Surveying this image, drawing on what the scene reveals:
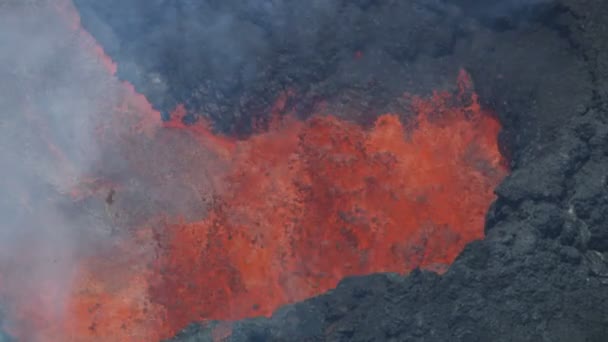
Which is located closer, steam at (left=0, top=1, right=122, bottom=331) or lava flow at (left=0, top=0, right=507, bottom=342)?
lava flow at (left=0, top=0, right=507, bottom=342)

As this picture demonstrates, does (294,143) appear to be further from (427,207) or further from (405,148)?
(427,207)

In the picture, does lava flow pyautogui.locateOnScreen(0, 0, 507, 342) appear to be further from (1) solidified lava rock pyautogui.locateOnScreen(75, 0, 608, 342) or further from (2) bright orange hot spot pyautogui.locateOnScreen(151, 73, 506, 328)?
(1) solidified lava rock pyautogui.locateOnScreen(75, 0, 608, 342)

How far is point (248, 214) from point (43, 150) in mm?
5675

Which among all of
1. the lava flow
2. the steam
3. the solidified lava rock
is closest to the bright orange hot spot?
the lava flow

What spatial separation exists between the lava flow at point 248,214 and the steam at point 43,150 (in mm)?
83

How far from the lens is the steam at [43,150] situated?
13.4m

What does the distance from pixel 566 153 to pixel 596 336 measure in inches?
151

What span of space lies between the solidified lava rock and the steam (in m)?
1.18

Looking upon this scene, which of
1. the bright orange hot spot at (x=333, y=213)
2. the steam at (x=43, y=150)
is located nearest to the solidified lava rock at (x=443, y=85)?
the bright orange hot spot at (x=333, y=213)

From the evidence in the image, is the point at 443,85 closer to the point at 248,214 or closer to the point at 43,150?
the point at 248,214

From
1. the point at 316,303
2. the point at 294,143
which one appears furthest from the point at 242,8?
the point at 316,303

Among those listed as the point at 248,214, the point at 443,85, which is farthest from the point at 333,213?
the point at 443,85

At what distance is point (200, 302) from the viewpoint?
42.3 feet

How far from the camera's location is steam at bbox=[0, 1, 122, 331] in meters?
13.4
